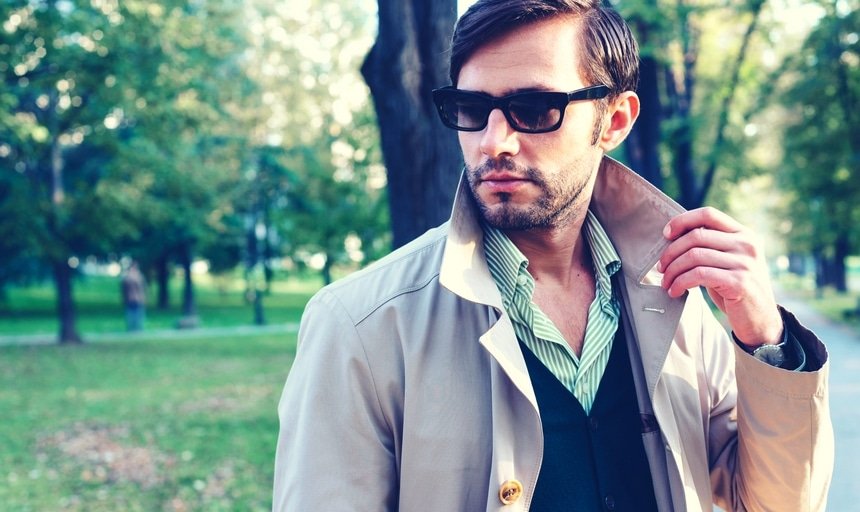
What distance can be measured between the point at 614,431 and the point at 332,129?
22470mm

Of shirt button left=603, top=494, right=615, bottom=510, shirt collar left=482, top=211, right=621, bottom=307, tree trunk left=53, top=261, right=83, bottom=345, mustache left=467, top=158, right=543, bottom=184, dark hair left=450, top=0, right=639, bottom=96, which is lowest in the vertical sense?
tree trunk left=53, top=261, right=83, bottom=345

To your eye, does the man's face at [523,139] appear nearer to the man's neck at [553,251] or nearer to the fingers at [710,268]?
the man's neck at [553,251]

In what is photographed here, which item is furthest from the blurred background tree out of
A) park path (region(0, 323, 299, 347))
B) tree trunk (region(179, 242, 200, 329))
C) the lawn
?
the lawn

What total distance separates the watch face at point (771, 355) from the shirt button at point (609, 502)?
470 millimetres

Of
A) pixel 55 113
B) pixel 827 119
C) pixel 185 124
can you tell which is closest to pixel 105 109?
pixel 185 124

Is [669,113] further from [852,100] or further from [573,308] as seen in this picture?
[573,308]

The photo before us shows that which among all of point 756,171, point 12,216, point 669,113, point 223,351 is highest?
point 669,113

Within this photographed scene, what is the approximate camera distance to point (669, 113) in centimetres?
1873

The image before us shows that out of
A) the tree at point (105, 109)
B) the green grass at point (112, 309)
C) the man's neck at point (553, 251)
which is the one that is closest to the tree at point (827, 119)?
the tree at point (105, 109)

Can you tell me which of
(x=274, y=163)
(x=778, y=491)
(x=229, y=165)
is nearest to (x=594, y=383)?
(x=778, y=491)

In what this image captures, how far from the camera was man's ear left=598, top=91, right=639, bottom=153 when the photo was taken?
218 cm

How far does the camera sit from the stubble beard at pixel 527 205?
1886 mm

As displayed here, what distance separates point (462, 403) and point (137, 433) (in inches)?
343

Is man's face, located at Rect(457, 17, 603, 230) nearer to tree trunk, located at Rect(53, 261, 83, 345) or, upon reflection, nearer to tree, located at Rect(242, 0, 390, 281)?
tree, located at Rect(242, 0, 390, 281)
